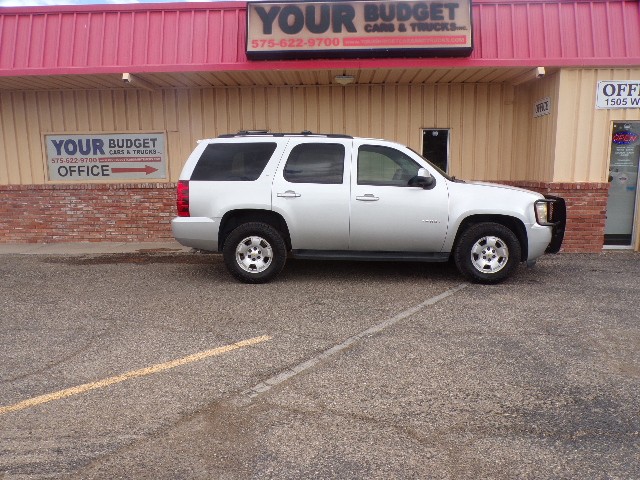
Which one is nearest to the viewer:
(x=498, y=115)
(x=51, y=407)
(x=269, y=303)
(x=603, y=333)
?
(x=51, y=407)

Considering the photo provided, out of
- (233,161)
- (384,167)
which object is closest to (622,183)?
(384,167)

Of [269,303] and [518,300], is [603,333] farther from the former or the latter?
[269,303]

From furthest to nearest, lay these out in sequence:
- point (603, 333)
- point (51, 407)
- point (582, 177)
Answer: point (582, 177), point (603, 333), point (51, 407)

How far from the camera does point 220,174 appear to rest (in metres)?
7.55

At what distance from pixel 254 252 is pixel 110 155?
518cm

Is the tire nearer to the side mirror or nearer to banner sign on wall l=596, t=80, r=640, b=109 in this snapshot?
the side mirror

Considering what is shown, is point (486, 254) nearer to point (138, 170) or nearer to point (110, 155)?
point (138, 170)

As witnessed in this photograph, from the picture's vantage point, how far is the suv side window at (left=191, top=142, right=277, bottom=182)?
7.55m

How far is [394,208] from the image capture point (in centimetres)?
731

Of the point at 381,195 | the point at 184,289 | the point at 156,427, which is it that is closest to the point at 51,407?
the point at 156,427

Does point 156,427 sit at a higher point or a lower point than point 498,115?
lower

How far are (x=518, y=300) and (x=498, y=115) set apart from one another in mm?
5349

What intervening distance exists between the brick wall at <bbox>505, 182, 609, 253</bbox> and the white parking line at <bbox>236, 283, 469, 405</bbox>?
4.10 meters

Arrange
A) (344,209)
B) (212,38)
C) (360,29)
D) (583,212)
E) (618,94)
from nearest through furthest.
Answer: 1. (344,209)
2. (360,29)
3. (618,94)
4. (212,38)
5. (583,212)
